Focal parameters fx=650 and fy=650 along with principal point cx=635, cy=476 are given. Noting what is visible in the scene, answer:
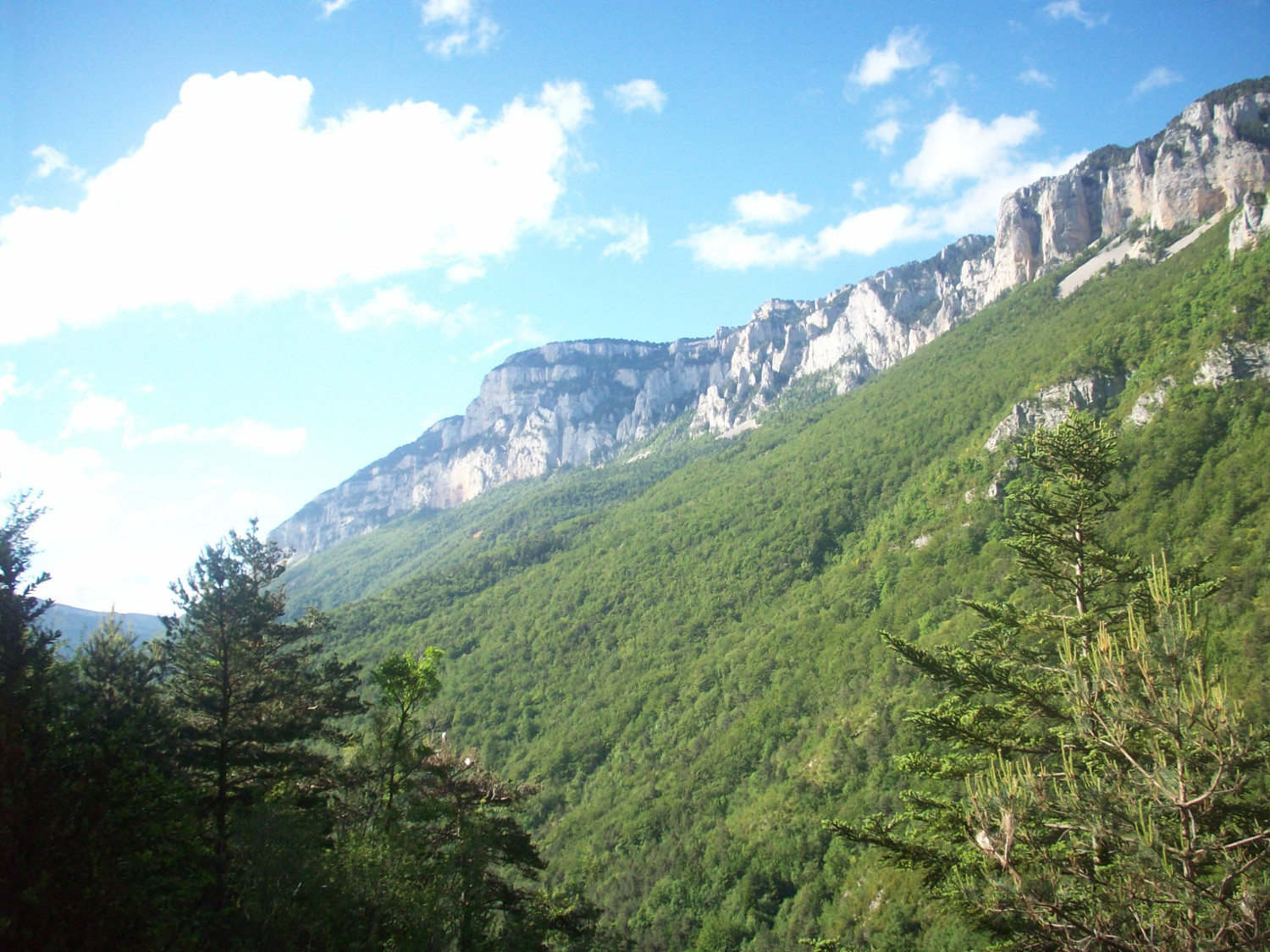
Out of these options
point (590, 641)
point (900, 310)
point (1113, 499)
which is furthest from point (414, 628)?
point (900, 310)

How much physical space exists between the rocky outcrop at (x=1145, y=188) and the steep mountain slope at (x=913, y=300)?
21 centimetres

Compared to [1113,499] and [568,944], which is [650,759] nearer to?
[568,944]

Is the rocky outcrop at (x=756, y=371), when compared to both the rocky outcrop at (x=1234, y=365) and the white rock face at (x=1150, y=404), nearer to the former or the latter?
the white rock face at (x=1150, y=404)

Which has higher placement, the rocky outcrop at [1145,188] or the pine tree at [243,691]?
the rocky outcrop at [1145,188]

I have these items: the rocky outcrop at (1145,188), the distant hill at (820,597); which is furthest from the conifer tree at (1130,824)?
the rocky outcrop at (1145,188)

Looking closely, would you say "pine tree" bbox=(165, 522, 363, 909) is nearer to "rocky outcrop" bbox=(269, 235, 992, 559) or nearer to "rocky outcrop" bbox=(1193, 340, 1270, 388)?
"rocky outcrop" bbox=(1193, 340, 1270, 388)

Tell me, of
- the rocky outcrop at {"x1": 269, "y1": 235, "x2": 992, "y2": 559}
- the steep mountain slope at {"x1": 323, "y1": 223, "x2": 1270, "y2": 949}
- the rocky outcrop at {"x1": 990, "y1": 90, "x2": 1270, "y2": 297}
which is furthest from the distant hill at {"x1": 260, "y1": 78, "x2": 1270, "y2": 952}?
the rocky outcrop at {"x1": 269, "y1": 235, "x2": 992, "y2": 559}

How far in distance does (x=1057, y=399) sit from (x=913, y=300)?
103861 millimetres

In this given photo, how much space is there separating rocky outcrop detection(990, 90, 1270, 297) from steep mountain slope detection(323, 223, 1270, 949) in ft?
63.0

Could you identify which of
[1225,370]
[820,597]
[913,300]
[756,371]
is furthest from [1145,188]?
[820,597]

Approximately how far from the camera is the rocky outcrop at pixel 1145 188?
94.7 metres

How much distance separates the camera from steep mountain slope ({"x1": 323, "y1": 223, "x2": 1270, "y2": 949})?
39.9m

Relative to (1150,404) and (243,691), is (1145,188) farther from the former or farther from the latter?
(243,691)

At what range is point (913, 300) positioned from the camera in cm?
15425
